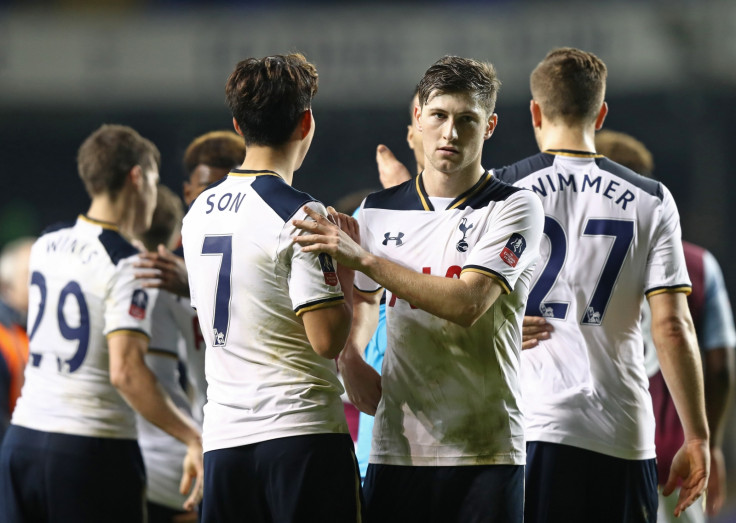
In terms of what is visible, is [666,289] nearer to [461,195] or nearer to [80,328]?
[461,195]

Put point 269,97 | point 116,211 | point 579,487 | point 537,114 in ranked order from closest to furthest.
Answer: point 269,97
point 579,487
point 537,114
point 116,211

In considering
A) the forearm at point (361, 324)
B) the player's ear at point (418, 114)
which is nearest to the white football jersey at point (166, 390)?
the forearm at point (361, 324)

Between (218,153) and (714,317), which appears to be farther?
(714,317)

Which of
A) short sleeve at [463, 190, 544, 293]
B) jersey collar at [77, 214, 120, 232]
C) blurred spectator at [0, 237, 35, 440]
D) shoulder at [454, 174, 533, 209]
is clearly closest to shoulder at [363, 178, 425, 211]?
shoulder at [454, 174, 533, 209]

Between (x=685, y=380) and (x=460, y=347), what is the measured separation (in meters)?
1.13

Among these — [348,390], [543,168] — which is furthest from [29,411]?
[543,168]

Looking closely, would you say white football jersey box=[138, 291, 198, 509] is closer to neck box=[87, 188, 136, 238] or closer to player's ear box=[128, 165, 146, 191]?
neck box=[87, 188, 136, 238]

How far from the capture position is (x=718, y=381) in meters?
5.28

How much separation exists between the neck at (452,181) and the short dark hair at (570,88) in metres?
A: 0.79

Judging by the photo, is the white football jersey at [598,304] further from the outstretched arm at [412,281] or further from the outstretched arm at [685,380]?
the outstretched arm at [412,281]

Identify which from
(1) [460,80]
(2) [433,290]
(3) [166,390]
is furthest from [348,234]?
(3) [166,390]

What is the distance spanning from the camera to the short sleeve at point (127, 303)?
4500 mm

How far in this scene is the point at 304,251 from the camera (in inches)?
118

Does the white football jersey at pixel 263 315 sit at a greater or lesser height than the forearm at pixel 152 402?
greater
